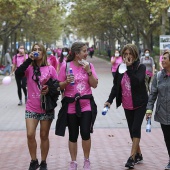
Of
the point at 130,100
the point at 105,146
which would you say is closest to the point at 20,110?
the point at 105,146

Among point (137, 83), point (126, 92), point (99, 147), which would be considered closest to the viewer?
point (137, 83)

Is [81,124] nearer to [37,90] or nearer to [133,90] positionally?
[37,90]

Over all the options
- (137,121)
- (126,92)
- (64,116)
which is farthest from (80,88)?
(137,121)

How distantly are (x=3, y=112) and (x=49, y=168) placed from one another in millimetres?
7142

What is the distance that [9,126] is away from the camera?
38.8 ft

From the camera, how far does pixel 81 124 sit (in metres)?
6.75

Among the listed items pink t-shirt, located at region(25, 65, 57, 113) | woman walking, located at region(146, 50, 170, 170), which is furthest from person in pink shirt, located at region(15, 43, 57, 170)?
woman walking, located at region(146, 50, 170, 170)

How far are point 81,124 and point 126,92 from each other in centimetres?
92

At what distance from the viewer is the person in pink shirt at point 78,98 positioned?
6723 millimetres

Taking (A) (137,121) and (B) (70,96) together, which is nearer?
(B) (70,96)

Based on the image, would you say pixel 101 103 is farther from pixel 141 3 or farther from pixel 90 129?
pixel 141 3

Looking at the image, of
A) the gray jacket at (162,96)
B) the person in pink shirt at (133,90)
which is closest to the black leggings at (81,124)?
the person in pink shirt at (133,90)

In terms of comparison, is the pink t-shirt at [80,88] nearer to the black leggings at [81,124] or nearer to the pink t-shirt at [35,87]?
the black leggings at [81,124]

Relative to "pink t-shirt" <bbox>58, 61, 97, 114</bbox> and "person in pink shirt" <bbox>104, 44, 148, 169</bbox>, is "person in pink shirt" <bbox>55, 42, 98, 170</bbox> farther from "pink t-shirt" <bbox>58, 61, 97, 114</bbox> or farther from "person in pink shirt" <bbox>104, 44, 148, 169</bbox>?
"person in pink shirt" <bbox>104, 44, 148, 169</bbox>
